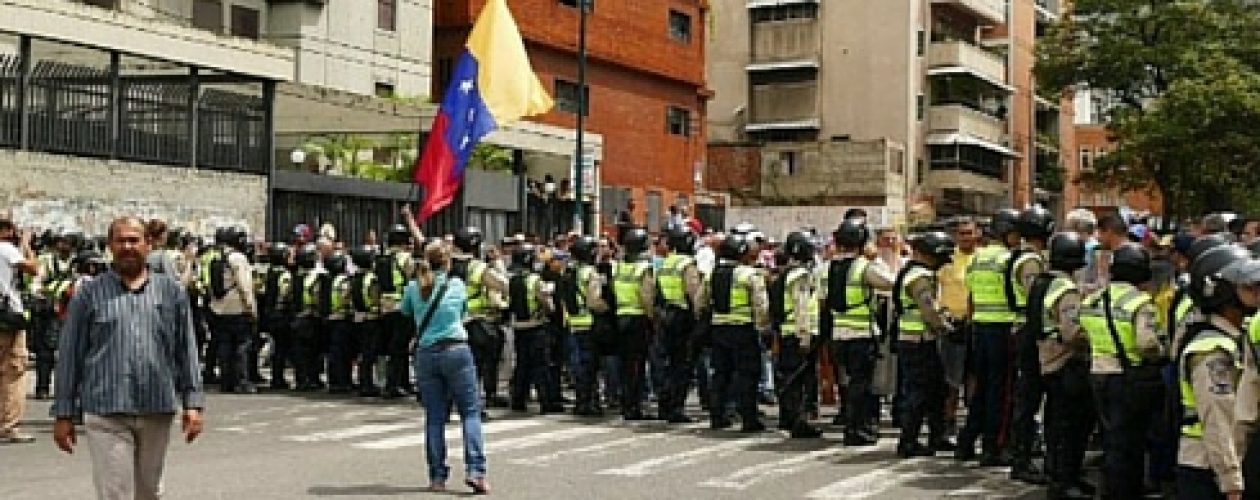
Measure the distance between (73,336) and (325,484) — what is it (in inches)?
159

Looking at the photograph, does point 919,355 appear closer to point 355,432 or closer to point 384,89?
point 355,432

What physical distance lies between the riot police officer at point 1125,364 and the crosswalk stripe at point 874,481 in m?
1.92

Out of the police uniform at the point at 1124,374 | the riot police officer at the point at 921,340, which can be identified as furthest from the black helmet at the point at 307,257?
the police uniform at the point at 1124,374

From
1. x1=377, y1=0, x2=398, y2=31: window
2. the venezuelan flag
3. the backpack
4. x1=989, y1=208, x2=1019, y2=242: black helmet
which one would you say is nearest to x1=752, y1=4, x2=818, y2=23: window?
x1=377, y1=0, x2=398, y2=31: window

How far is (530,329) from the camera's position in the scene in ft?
54.3

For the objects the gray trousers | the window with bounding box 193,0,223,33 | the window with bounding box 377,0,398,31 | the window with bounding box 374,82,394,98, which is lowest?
the gray trousers

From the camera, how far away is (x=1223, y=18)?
4538cm

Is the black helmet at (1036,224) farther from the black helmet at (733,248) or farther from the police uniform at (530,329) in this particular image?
the police uniform at (530,329)

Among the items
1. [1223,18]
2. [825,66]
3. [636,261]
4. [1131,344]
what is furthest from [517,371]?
[825,66]

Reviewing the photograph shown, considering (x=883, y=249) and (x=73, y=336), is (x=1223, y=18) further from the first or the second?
(x=73, y=336)

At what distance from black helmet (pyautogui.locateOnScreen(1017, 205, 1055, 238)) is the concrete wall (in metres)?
15.2

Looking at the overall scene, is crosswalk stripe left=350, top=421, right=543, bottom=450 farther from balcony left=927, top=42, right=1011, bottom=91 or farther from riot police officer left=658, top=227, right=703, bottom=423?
balcony left=927, top=42, right=1011, bottom=91

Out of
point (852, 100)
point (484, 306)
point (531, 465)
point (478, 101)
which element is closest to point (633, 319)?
point (484, 306)

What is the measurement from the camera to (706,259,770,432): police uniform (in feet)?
48.4
